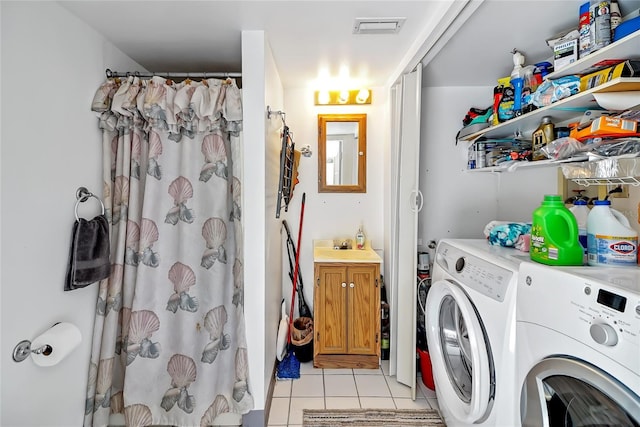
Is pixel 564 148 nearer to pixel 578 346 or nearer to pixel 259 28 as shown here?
pixel 578 346

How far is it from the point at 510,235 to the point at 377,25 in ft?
4.21

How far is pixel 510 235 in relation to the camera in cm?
143

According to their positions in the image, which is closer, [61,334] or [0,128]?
[0,128]

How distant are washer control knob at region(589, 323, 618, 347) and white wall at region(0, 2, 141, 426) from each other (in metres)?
1.95

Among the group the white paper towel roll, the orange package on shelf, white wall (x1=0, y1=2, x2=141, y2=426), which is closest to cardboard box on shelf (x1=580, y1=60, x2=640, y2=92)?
the orange package on shelf

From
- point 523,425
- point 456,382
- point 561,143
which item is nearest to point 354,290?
point 456,382

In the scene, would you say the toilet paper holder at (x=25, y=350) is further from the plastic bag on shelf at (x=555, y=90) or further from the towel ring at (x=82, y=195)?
the plastic bag on shelf at (x=555, y=90)

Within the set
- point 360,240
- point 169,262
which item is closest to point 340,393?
point 360,240

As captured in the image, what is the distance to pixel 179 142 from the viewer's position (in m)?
1.62

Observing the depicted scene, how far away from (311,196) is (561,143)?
173cm

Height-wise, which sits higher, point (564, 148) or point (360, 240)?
point (564, 148)

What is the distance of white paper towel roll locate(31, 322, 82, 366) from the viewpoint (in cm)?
117

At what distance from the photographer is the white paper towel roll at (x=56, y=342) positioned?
117 centimetres

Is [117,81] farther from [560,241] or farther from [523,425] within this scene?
[523,425]
